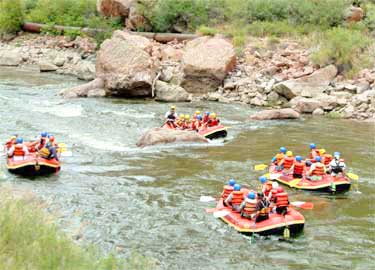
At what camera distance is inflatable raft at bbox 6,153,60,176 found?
537 inches

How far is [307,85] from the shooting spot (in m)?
24.3

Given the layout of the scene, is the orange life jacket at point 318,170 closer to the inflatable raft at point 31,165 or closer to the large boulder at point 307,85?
the inflatable raft at point 31,165

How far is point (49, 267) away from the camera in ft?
18.9

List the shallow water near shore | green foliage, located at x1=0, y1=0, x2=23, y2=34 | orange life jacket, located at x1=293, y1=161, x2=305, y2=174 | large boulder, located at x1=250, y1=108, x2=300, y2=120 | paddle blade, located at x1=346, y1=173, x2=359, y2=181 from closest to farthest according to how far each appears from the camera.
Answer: the shallow water near shore, paddle blade, located at x1=346, y1=173, x2=359, y2=181, orange life jacket, located at x1=293, y1=161, x2=305, y2=174, large boulder, located at x1=250, y1=108, x2=300, y2=120, green foliage, located at x1=0, y1=0, x2=23, y2=34

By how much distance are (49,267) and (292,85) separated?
1967 centimetres

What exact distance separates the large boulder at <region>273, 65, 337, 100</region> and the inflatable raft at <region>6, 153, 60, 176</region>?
1281cm

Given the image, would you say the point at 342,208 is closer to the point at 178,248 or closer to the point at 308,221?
the point at 308,221

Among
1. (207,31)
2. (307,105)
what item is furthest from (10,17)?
(307,105)

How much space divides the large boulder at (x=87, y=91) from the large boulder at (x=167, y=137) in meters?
8.15

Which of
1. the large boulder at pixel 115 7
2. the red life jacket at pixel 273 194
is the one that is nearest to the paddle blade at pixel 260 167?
the red life jacket at pixel 273 194

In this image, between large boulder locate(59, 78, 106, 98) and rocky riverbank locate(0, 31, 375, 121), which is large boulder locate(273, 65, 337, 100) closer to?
rocky riverbank locate(0, 31, 375, 121)

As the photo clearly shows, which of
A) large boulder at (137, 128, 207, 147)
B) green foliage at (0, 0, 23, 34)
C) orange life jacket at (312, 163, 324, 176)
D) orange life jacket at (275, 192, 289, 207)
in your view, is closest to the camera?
orange life jacket at (275, 192, 289, 207)

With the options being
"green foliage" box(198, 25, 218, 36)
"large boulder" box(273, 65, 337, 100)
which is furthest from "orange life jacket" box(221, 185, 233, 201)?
"green foliage" box(198, 25, 218, 36)

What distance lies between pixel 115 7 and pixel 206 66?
11588mm
